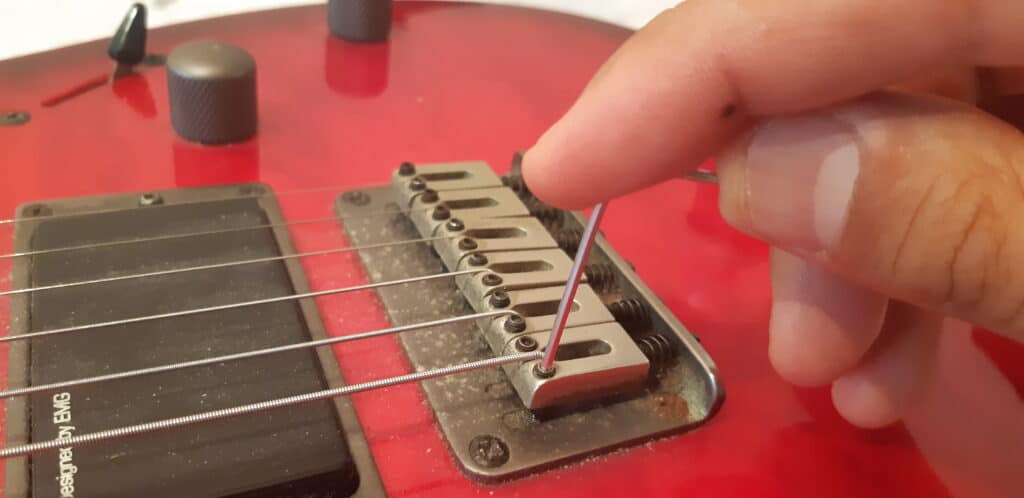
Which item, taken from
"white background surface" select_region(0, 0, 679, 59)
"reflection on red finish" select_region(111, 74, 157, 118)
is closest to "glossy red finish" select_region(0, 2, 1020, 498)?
"reflection on red finish" select_region(111, 74, 157, 118)

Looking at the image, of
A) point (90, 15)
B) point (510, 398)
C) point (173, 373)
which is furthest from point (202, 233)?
point (90, 15)

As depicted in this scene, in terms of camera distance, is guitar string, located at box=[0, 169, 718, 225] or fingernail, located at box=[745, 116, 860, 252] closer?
fingernail, located at box=[745, 116, 860, 252]

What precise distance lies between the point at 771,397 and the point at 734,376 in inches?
1.2

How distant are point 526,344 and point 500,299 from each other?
0.17ft

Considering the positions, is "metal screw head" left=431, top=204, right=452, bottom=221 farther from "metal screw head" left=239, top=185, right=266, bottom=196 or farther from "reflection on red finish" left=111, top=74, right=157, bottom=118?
"reflection on red finish" left=111, top=74, right=157, bottom=118

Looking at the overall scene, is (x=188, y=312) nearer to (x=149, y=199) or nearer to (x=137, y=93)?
(x=149, y=199)

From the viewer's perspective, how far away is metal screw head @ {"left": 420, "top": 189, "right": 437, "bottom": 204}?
705 mm

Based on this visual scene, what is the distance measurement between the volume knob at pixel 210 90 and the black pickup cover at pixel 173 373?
0.16 metres

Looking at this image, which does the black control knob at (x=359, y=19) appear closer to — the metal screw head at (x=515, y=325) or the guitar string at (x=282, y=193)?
the guitar string at (x=282, y=193)

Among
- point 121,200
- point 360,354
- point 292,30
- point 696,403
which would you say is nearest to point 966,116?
point 696,403

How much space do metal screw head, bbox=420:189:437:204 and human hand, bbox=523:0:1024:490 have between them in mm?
313

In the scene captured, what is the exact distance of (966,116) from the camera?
34 centimetres

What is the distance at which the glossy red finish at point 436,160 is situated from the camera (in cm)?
54

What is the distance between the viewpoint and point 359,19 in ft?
3.42
